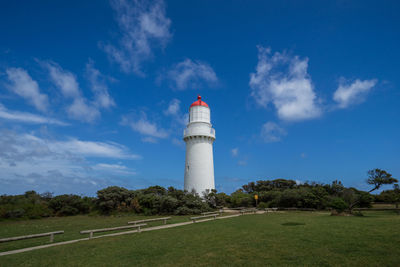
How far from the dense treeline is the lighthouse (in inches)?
76.6

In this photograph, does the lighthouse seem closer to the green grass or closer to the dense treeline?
the dense treeline

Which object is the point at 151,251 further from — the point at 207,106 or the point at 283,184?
the point at 283,184

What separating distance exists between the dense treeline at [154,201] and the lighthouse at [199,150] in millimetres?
1946

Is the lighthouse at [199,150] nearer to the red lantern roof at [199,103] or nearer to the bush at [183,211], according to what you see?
the red lantern roof at [199,103]

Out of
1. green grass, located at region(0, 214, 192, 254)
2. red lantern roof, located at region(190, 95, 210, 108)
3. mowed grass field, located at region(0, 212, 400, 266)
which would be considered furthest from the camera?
red lantern roof, located at region(190, 95, 210, 108)

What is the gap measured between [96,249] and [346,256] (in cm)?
897

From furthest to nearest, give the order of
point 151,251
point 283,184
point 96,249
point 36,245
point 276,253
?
point 283,184 → point 36,245 → point 96,249 → point 151,251 → point 276,253

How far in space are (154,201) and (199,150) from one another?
894cm

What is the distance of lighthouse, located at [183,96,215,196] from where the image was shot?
30.0 metres

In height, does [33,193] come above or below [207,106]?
below

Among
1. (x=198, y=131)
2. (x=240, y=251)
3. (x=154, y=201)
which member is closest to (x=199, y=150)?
(x=198, y=131)

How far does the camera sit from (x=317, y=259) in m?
6.54

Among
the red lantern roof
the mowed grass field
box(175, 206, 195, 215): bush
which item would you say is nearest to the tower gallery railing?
the red lantern roof

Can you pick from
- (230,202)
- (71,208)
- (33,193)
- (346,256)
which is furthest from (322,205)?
(33,193)
